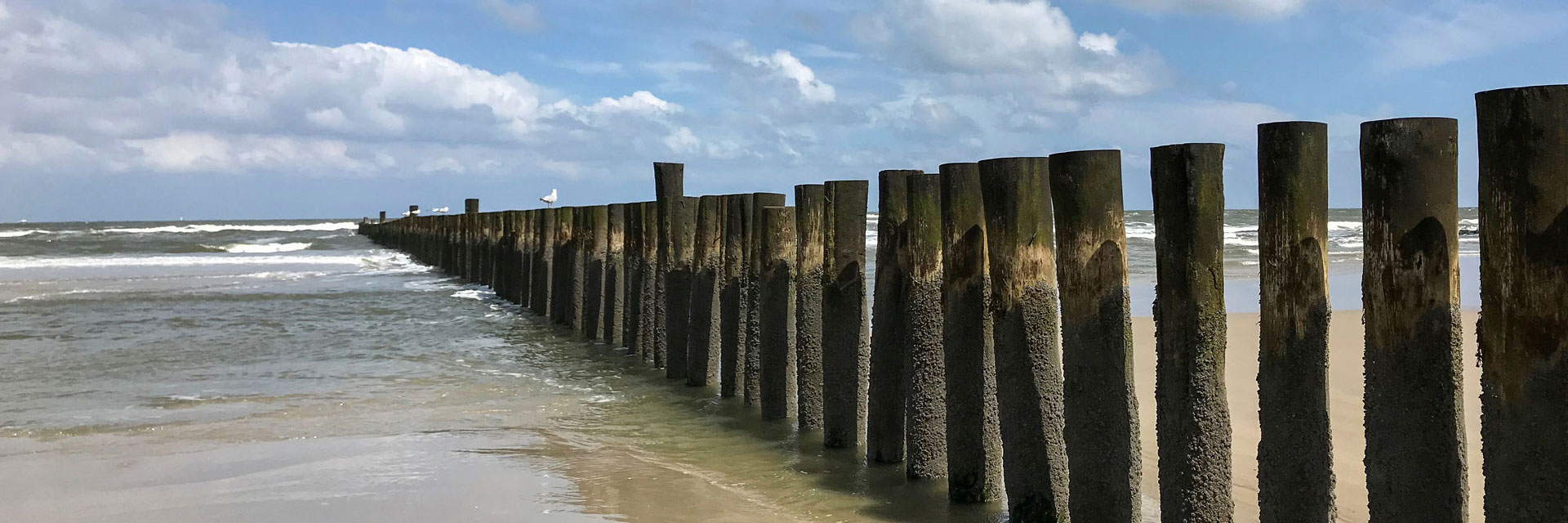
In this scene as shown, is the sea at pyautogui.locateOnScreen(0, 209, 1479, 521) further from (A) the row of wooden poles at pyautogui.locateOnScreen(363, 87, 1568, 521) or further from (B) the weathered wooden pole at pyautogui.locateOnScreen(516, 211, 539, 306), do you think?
(B) the weathered wooden pole at pyautogui.locateOnScreen(516, 211, 539, 306)

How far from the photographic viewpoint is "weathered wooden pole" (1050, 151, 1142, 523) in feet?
11.3

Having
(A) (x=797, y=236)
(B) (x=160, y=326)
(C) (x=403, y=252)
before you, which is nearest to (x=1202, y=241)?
(A) (x=797, y=236)

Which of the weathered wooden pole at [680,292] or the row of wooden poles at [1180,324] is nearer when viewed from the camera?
the row of wooden poles at [1180,324]

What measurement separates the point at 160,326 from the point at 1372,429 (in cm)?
1226

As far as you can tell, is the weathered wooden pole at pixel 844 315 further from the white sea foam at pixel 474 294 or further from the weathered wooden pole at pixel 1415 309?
the white sea foam at pixel 474 294

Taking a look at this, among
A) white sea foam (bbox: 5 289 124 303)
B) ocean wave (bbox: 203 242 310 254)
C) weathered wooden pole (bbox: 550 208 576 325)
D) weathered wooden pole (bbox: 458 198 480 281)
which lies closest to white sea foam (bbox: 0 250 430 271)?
weathered wooden pole (bbox: 458 198 480 281)

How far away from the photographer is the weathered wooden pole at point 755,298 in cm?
615

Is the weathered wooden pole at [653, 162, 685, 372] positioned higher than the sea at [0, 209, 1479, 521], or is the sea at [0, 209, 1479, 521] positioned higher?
the weathered wooden pole at [653, 162, 685, 372]

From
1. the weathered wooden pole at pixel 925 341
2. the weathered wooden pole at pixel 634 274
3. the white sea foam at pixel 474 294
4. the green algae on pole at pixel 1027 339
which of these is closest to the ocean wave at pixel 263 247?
the white sea foam at pixel 474 294

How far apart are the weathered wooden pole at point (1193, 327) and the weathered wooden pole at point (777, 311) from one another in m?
2.79

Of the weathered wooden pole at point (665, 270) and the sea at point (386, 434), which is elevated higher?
the weathered wooden pole at point (665, 270)

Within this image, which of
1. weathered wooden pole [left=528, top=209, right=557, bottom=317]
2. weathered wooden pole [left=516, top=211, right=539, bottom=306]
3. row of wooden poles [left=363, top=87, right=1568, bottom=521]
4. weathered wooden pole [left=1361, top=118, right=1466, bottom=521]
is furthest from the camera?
weathered wooden pole [left=516, top=211, right=539, bottom=306]

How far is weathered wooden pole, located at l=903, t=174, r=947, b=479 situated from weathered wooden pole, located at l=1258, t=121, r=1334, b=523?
166 centimetres

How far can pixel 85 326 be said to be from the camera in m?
12.3
